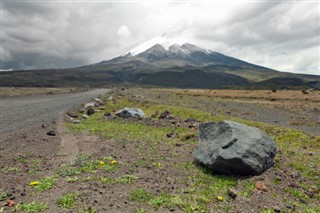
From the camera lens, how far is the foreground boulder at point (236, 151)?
1542 centimetres

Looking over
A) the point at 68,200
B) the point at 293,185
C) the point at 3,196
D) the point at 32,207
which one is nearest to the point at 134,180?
the point at 68,200

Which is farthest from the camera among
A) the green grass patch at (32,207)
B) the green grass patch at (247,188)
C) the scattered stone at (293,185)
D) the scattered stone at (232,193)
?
the scattered stone at (293,185)

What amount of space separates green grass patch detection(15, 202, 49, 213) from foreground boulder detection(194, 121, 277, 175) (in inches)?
335

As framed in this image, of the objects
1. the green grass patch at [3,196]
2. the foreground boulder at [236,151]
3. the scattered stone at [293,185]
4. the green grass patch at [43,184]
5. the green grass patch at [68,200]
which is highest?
the foreground boulder at [236,151]

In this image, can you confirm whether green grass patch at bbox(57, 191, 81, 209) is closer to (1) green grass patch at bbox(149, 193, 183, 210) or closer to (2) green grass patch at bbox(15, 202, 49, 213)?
(2) green grass patch at bbox(15, 202, 49, 213)

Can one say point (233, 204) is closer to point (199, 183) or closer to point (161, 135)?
point (199, 183)

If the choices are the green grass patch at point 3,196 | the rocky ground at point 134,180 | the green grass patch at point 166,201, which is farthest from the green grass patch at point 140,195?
the green grass patch at point 3,196

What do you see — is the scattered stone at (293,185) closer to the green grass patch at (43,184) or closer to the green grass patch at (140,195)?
the green grass patch at (140,195)

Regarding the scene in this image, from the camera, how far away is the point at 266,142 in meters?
16.9

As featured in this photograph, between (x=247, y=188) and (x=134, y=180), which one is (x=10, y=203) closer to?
(x=134, y=180)

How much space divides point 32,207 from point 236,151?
973 cm

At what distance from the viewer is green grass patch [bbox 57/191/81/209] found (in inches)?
442

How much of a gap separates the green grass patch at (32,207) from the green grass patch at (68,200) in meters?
0.53

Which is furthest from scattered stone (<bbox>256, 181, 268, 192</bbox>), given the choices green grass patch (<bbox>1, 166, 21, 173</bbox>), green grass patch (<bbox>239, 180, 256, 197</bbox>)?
green grass patch (<bbox>1, 166, 21, 173</bbox>)
